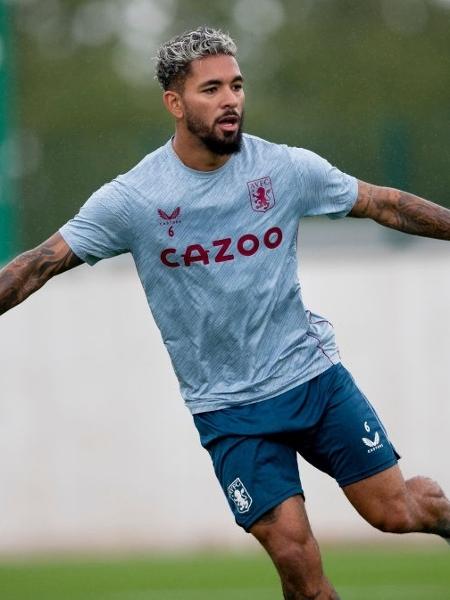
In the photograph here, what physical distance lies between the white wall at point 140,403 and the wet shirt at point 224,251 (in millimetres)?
6148

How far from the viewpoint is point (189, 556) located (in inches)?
506

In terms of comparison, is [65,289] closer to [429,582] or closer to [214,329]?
[429,582]

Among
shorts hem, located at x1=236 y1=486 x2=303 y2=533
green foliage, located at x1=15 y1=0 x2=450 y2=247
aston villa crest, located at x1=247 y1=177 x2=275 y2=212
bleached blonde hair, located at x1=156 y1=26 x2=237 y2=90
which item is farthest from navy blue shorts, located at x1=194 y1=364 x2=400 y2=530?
green foliage, located at x1=15 y1=0 x2=450 y2=247

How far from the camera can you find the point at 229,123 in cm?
696

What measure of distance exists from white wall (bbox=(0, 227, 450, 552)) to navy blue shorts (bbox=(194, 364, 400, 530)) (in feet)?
19.8

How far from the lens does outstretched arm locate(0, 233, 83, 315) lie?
22.5 feet

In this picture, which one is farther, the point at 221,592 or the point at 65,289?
the point at 65,289

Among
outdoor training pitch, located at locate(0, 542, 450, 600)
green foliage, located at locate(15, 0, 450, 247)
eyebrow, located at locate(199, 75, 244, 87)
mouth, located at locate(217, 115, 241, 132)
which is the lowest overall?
outdoor training pitch, located at locate(0, 542, 450, 600)

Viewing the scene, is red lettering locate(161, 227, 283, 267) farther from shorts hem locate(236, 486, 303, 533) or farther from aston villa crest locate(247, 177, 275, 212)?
shorts hem locate(236, 486, 303, 533)

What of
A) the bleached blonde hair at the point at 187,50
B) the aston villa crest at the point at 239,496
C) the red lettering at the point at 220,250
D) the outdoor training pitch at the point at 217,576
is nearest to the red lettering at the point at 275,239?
the red lettering at the point at 220,250

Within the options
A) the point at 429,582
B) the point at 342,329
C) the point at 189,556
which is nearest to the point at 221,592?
the point at 429,582

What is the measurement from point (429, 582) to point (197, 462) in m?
3.04

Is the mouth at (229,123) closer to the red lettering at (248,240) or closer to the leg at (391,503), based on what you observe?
the red lettering at (248,240)

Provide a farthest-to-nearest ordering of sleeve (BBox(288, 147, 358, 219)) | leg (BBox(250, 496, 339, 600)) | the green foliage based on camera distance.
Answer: the green foliage
sleeve (BBox(288, 147, 358, 219))
leg (BBox(250, 496, 339, 600))
